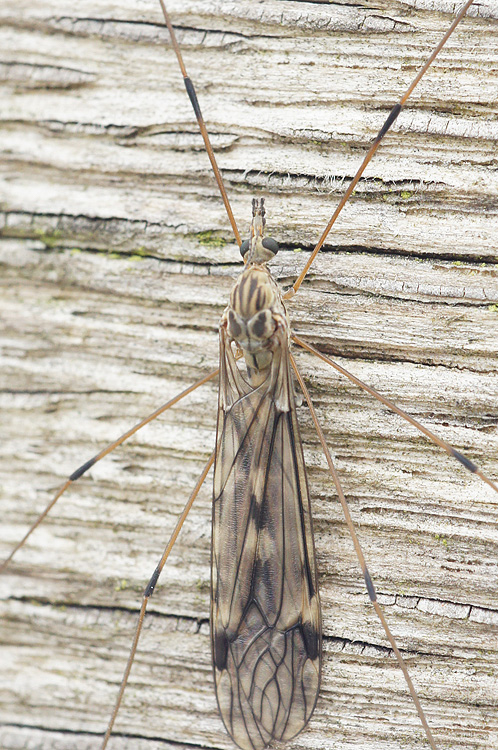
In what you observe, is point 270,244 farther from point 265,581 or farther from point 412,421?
point 265,581

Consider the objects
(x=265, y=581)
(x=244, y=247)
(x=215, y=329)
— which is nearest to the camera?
(x=265, y=581)

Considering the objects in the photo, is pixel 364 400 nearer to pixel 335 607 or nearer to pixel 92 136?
pixel 335 607

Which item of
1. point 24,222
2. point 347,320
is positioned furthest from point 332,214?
point 24,222

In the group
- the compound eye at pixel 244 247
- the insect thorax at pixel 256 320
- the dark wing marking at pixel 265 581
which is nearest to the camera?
the dark wing marking at pixel 265 581

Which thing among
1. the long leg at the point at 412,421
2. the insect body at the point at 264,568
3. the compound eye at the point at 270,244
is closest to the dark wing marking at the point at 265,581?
the insect body at the point at 264,568

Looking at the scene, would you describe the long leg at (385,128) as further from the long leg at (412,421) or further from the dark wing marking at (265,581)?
the dark wing marking at (265,581)

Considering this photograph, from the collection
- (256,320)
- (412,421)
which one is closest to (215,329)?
(256,320)

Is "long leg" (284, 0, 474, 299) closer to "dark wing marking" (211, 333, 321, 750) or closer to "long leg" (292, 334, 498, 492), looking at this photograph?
"long leg" (292, 334, 498, 492)
